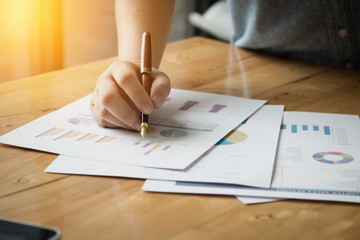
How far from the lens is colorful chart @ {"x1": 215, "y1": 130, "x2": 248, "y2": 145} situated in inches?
28.7

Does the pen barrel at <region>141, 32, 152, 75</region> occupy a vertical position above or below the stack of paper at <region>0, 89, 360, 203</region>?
above

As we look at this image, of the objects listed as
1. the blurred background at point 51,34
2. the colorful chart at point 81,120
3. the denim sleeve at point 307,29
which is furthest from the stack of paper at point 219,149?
the blurred background at point 51,34

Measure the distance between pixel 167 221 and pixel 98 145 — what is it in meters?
0.22

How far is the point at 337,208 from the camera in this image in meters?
0.57

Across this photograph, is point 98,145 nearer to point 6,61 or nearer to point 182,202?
point 182,202

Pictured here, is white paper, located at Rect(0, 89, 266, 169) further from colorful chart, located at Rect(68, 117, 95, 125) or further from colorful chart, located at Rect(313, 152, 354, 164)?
colorful chart, located at Rect(313, 152, 354, 164)

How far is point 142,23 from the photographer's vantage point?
981 mm

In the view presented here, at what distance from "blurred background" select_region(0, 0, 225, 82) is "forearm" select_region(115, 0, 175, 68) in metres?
0.99

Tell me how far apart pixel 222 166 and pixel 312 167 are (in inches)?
4.6

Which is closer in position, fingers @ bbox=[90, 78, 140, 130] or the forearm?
fingers @ bbox=[90, 78, 140, 130]

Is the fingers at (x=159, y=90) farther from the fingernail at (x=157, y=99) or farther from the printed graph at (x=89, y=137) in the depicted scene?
the printed graph at (x=89, y=137)

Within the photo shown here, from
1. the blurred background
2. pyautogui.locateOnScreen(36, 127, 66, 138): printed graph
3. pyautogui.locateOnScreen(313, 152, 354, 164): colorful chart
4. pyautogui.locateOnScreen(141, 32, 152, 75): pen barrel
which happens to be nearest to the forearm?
pyautogui.locateOnScreen(141, 32, 152, 75): pen barrel

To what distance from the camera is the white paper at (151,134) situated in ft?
2.23

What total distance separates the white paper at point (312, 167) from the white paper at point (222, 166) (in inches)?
0.4
